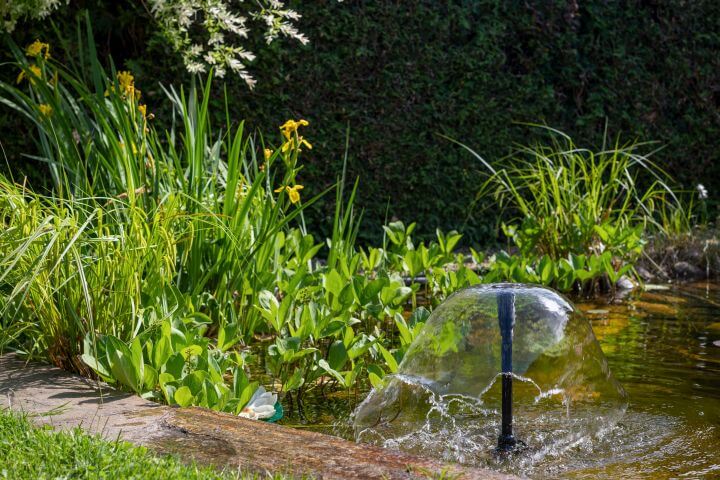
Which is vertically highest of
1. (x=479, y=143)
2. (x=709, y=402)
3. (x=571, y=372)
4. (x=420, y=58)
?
(x=420, y=58)

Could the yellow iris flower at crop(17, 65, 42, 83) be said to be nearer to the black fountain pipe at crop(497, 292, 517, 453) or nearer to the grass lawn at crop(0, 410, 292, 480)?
the grass lawn at crop(0, 410, 292, 480)

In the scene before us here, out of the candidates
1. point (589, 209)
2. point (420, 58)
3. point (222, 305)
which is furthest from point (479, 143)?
point (222, 305)

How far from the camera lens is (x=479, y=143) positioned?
25.4 feet

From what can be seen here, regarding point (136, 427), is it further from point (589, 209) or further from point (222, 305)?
point (589, 209)

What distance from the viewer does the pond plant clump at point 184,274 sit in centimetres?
331

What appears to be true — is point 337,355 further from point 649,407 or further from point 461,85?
point 461,85

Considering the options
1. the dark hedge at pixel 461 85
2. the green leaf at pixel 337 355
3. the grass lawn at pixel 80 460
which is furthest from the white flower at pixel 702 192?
the grass lawn at pixel 80 460

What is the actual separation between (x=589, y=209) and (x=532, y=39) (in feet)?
7.46

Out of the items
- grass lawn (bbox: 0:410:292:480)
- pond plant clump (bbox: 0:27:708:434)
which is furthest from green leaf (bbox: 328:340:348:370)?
grass lawn (bbox: 0:410:292:480)

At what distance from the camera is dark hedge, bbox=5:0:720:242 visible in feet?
22.8

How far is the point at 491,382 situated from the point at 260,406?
820 mm

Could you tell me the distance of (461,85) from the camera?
25.1 feet

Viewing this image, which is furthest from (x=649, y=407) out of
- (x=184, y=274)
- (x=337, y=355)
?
(x=184, y=274)

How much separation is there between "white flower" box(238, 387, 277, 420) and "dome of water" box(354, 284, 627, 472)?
324 millimetres
